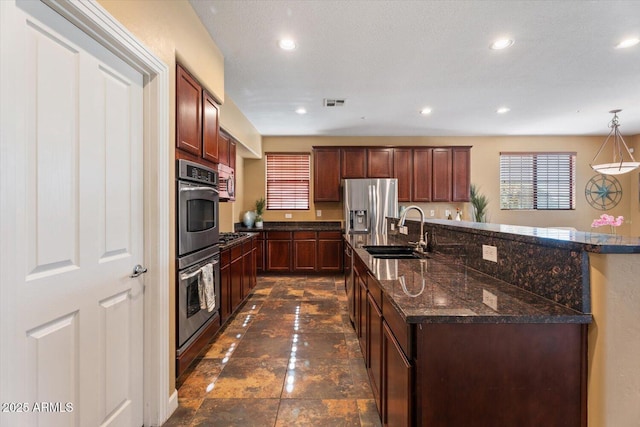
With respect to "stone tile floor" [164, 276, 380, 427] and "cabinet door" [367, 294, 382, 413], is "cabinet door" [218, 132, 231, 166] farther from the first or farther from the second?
"cabinet door" [367, 294, 382, 413]

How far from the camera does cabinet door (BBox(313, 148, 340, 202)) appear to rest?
216 inches

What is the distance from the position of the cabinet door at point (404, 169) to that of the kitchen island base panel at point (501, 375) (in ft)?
15.3

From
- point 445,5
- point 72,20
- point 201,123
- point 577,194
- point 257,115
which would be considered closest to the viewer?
point 72,20

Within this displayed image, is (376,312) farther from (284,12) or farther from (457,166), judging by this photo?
(457,166)

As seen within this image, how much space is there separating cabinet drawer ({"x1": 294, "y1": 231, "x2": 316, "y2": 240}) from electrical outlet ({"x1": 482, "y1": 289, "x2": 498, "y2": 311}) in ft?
13.5

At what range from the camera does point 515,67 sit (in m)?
3.01

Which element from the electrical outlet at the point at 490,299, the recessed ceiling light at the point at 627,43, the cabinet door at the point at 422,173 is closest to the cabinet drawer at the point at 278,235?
the cabinet door at the point at 422,173

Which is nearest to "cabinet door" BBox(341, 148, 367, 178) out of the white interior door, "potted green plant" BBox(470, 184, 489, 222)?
"potted green plant" BBox(470, 184, 489, 222)

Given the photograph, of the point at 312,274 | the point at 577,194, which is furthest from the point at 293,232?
the point at 577,194

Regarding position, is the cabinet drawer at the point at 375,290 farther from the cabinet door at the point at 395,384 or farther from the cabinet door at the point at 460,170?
the cabinet door at the point at 460,170

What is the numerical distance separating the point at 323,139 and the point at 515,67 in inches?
137

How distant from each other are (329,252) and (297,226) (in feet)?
3.04

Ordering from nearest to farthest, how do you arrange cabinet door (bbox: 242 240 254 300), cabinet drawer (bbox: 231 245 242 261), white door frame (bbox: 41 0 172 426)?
white door frame (bbox: 41 0 172 426) < cabinet drawer (bbox: 231 245 242 261) < cabinet door (bbox: 242 240 254 300)

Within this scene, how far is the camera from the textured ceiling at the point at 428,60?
7.04ft
